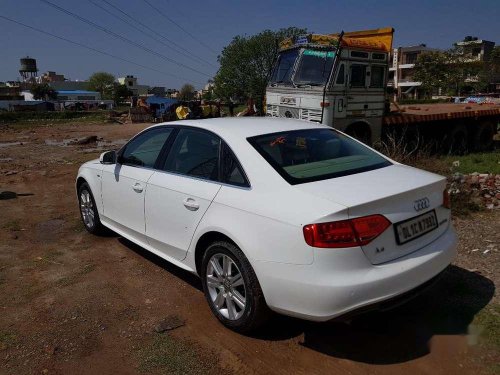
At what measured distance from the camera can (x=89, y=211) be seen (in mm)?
5539

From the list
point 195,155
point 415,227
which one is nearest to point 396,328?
point 415,227

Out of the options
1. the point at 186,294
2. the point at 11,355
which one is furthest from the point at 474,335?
the point at 11,355

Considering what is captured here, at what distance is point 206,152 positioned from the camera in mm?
3688

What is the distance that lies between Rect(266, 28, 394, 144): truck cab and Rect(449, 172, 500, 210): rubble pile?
2916 mm

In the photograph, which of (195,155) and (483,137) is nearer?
(195,155)

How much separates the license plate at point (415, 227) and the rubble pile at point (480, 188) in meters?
3.35

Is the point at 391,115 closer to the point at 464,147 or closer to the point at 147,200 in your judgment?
the point at 464,147

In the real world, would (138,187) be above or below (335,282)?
above

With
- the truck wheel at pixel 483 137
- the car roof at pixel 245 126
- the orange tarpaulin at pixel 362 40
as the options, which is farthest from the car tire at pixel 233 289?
the truck wheel at pixel 483 137

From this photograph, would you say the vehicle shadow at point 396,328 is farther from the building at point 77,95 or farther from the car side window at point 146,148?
the building at point 77,95

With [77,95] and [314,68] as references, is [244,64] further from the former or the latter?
[77,95]

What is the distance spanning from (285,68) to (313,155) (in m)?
6.39

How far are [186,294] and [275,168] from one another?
5.16ft

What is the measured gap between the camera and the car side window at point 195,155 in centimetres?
356
